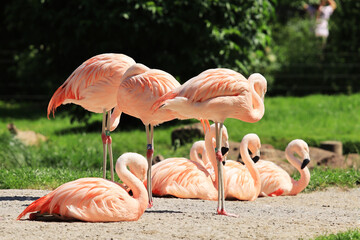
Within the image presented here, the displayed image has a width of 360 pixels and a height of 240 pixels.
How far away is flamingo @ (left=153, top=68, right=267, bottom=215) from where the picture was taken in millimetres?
5738

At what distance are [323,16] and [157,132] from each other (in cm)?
1173

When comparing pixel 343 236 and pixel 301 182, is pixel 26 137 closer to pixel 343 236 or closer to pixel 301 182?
pixel 301 182

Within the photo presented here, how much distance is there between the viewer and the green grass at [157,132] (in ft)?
31.3

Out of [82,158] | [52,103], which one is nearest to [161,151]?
[82,158]

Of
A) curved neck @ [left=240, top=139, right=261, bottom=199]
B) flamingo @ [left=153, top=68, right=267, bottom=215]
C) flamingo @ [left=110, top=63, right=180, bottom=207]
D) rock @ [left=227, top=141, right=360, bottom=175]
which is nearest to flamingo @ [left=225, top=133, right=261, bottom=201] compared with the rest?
curved neck @ [left=240, top=139, right=261, bottom=199]

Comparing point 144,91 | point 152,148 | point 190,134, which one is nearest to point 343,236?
point 152,148

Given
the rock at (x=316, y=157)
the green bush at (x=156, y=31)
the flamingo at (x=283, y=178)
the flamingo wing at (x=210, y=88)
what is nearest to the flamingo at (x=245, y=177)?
the flamingo at (x=283, y=178)

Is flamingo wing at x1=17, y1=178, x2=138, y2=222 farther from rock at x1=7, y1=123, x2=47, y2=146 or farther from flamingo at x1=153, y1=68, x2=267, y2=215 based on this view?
rock at x1=7, y1=123, x2=47, y2=146

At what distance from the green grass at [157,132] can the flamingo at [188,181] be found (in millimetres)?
1317

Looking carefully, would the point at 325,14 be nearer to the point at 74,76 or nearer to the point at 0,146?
the point at 0,146

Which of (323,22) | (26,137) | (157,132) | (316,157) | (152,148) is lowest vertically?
(157,132)

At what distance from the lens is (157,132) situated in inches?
491

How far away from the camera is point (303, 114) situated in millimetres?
13523

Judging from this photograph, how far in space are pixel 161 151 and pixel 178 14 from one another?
2948mm
